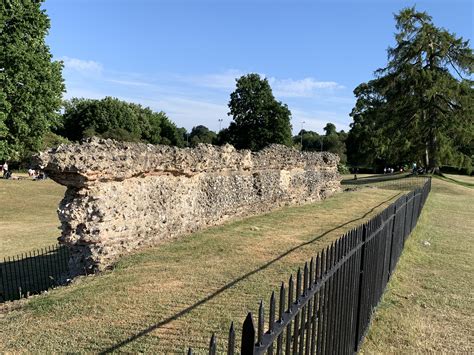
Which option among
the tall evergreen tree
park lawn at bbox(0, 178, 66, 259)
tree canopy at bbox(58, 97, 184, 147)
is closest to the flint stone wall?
park lawn at bbox(0, 178, 66, 259)

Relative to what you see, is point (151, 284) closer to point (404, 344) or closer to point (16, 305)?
point (16, 305)

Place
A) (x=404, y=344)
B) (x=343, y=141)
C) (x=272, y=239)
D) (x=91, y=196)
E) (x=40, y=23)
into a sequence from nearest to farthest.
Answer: (x=404, y=344)
(x=91, y=196)
(x=272, y=239)
(x=40, y=23)
(x=343, y=141)

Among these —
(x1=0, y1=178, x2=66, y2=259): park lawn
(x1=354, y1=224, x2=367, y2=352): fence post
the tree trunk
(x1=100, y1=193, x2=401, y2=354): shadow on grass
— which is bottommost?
(x1=0, y1=178, x2=66, y2=259): park lawn

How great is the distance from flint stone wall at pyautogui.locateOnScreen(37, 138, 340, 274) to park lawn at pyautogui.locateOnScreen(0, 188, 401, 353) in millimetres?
511

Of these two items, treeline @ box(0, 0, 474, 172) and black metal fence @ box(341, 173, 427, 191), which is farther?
black metal fence @ box(341, 173, 427, 191)

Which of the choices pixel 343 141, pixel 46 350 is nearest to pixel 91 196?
pixel 46 350

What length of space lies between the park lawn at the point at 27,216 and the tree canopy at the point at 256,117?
1631 inches

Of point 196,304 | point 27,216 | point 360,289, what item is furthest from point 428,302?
point 27,216

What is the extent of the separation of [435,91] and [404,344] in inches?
1422

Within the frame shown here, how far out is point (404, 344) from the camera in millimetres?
4789

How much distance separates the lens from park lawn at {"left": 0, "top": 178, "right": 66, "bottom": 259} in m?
14.1

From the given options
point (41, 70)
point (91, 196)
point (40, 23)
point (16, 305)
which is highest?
point (40, 23)

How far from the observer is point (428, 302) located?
619 cm

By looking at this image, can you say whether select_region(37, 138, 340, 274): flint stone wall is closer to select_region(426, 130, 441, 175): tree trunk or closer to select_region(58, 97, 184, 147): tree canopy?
select_region(426, 130, 441, 175): tree trunk
